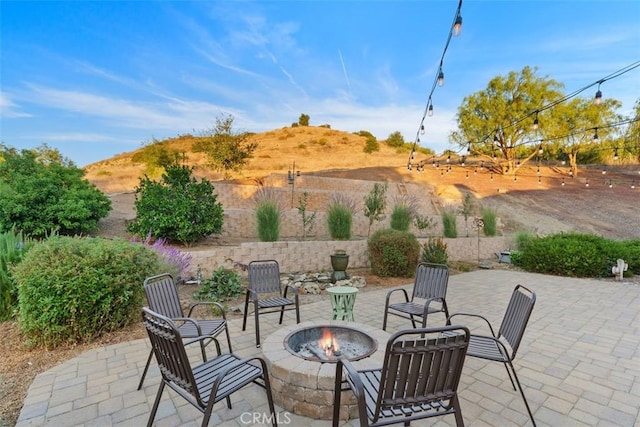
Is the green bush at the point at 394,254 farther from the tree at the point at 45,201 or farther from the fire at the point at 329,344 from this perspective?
the tree at the point at 45,201

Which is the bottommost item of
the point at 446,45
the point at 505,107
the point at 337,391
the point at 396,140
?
the point at 337,391

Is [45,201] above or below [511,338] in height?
above

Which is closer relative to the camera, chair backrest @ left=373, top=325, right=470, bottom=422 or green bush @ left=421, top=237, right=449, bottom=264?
chair backrest @ left=373, top=325, right=470, bottom=422

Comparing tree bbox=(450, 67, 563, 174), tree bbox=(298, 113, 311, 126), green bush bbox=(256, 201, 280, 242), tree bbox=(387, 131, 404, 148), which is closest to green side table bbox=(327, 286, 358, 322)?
green bush bbox=(256, 201, 280, 242)

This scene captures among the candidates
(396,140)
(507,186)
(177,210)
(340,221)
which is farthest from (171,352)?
Result: (396,140)

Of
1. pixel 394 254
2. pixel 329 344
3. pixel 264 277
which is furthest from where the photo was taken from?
pixel 394 254

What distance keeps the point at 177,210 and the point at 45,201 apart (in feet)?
9.58

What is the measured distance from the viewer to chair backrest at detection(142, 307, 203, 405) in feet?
5.10

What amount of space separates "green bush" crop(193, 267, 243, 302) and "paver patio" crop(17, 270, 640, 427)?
1.09 meters

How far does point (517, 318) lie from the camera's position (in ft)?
7.38

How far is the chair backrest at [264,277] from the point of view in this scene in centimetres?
383

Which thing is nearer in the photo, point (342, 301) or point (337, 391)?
point (337, 391)

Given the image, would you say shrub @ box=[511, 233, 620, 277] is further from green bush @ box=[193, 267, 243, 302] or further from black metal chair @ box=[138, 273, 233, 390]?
black metal chair @ box=[138, 273, 233, 390]

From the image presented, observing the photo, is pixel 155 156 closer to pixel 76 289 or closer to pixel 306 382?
pixel 76 289
